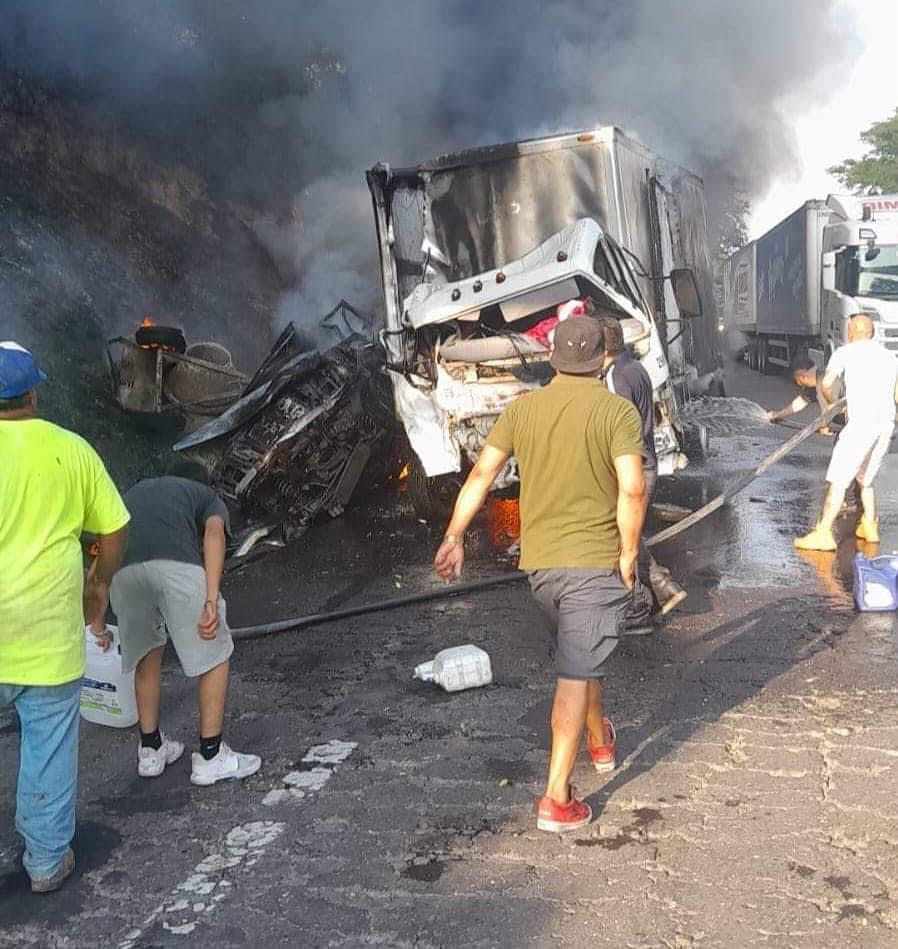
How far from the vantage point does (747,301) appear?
84.2 feet

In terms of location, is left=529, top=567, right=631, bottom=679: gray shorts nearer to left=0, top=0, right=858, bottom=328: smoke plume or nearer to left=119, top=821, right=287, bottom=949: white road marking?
left=119, top=821, right=287, bottom=949: white road marking

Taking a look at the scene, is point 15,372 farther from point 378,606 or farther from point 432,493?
point 432,493

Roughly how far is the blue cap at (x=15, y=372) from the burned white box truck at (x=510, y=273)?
4.16 m

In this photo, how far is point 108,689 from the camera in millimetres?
4184

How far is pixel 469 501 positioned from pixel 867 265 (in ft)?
47.1

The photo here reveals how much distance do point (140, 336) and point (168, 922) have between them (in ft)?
28.7

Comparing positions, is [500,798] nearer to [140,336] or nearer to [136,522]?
[136,522]

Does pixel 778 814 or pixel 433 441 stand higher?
pixel 433 441

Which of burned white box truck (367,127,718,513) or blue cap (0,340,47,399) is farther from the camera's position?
burned white box truck (367,127,718,513)

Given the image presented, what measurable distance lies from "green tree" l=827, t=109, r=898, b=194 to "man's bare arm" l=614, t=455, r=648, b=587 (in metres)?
41.2

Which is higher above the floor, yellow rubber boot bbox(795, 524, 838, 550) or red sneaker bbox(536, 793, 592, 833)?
yellow rubber boot bbox(795, 524, 838, 550)

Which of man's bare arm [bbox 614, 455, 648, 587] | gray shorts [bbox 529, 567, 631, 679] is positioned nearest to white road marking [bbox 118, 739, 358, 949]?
gray shorts [bbox 529, 567, 631, 679]

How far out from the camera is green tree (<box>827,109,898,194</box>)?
39.4 metres

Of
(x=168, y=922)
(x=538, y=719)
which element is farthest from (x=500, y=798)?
(x=168, y=922)
